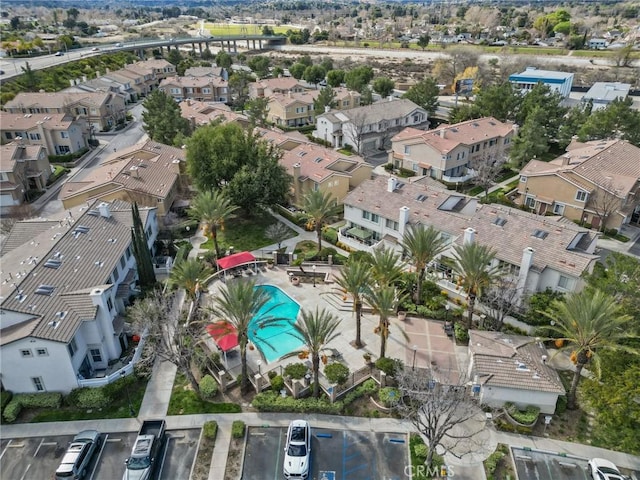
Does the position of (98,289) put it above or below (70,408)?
above

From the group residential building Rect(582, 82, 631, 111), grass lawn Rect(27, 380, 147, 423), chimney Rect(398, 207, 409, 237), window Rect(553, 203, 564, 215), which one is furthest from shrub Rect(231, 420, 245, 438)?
residential building Rect(582, 82, 631, 111)

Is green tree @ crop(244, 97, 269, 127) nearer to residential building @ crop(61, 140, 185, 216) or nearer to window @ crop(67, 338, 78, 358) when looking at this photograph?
residential building @ crop(61, 140, 185, 216)

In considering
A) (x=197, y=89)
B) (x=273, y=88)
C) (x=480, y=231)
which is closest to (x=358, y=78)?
(x=273, y=88)

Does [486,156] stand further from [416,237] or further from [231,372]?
[231,372]

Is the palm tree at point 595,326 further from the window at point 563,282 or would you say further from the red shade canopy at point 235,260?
the red shade canopy at point 235,260

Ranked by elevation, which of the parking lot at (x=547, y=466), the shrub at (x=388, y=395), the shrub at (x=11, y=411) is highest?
the shrub at (x=388, y=395)

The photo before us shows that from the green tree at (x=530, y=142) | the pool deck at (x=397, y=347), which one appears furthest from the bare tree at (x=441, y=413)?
the green tree at (x=530, y=142)

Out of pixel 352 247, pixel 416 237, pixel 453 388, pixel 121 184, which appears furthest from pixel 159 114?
pixel 453 388
